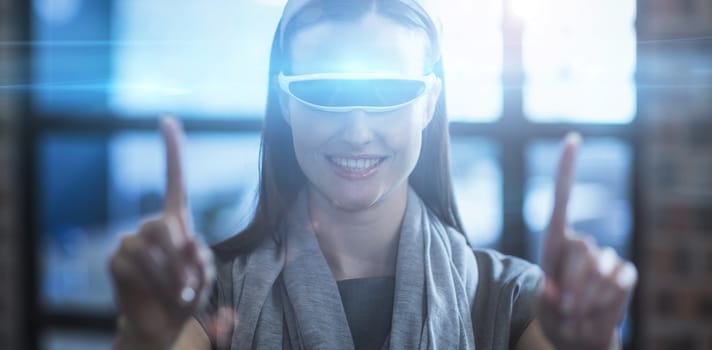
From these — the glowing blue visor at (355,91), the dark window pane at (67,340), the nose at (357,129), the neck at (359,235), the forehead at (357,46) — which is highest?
the forehead at (357,46)

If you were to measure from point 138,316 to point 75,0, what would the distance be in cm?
44

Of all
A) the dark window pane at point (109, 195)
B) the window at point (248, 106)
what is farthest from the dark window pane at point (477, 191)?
the dark window pane at point (109, 195)

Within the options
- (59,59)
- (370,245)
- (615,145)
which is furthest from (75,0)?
(615,145)

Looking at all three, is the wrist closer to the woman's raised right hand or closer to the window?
the woman's raised right hand

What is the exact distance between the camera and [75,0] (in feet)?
2.27

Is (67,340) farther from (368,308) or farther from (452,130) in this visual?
(452,130)

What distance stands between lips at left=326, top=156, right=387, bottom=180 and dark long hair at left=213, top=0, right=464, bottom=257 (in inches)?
Result: 2.4

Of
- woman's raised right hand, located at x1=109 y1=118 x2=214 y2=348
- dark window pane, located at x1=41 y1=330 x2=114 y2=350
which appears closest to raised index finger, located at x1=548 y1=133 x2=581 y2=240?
woman's raised right hand, located at x1=109 y1=118 x2=214 y2=348

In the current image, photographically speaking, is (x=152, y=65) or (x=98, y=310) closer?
(x=152, y=65)

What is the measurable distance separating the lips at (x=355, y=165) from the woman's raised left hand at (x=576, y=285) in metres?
0.17

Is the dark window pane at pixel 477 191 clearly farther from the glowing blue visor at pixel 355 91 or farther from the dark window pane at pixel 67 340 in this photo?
the dark window pane at pixel 67 340

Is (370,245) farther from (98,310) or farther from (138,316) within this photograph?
(98,310)

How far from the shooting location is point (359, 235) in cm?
58

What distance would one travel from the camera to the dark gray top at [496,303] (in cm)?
56
